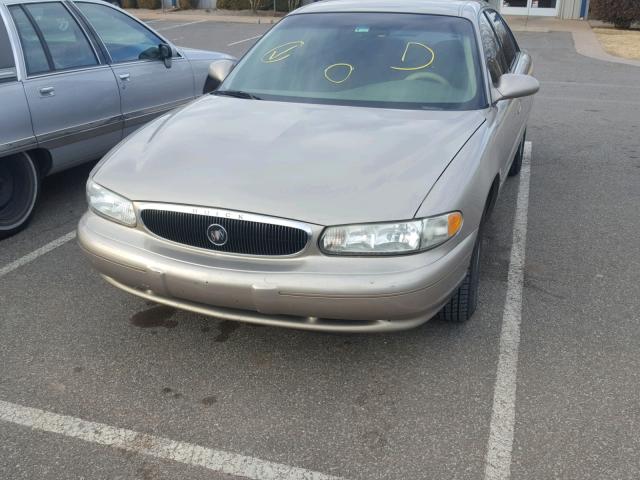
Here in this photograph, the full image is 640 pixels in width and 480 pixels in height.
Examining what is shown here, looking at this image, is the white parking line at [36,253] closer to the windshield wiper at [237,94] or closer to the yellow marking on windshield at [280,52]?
the windshield wiper at [237,94]

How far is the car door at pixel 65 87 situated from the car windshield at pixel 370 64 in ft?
4.72

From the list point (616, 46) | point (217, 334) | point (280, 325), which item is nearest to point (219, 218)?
point (280, 325)

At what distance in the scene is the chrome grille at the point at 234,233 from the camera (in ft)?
9.10

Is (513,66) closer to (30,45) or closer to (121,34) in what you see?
(121,34)

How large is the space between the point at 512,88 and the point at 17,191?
3623 millimetres

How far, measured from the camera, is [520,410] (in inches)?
113

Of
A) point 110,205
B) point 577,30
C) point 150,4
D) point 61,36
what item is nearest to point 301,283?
point 110,205

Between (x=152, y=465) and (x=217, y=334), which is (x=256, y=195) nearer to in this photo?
(x=217, y=334)

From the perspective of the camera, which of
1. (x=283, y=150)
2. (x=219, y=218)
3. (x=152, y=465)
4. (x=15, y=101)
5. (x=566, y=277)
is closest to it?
(x=152, y=465)

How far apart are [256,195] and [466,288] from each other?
4.16 feet

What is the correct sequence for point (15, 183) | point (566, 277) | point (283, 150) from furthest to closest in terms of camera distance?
point (15, 183)
point (566, 277)
point (283, 150)

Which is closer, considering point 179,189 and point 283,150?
point 179,189

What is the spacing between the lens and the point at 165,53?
5949mm

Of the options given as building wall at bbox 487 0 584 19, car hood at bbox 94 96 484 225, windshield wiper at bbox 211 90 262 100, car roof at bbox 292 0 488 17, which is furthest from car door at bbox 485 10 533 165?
building wall at bbox 487 0 584 19
